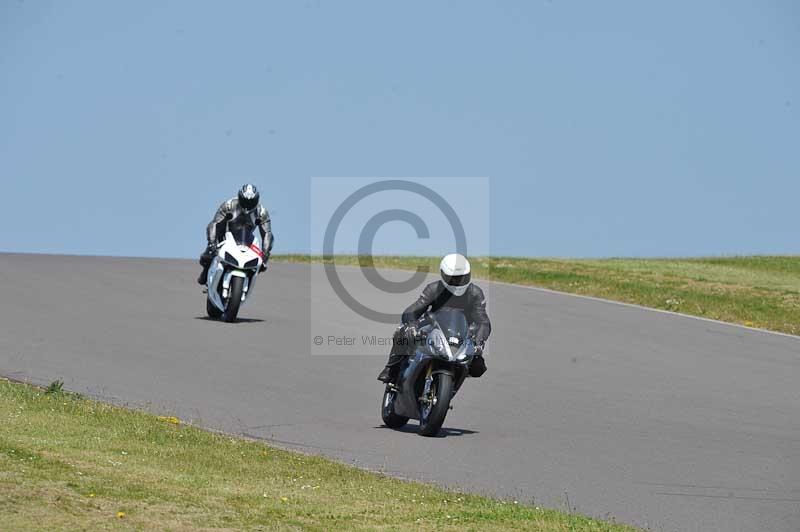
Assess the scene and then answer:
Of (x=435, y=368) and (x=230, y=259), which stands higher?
(x=230, y=259)

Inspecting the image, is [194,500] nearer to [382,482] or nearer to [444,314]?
[382,482]

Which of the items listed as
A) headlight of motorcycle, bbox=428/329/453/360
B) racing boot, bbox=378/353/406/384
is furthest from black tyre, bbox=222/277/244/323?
headlight of motorcycle, bbox=428/329/453/360

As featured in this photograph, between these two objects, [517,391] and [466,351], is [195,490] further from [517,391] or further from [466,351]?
[517,391]

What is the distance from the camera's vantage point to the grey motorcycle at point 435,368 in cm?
1338

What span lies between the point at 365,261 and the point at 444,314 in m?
25.2

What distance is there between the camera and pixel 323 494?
10102 millimetres

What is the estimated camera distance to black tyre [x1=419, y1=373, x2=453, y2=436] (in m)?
13.4

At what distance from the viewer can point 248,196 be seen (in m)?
22.9

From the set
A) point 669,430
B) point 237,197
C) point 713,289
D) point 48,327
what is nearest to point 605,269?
point 713,289

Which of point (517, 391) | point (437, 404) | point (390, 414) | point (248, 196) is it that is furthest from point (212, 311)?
point (437, 404)

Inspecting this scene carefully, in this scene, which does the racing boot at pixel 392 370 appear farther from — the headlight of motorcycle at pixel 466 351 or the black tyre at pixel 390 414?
the headlight of motorcycle at pixel 466 351

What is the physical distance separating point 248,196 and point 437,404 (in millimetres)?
10139

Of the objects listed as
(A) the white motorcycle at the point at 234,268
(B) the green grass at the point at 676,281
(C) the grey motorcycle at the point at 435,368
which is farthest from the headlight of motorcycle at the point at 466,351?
(B) the green grass at the point at 676,281

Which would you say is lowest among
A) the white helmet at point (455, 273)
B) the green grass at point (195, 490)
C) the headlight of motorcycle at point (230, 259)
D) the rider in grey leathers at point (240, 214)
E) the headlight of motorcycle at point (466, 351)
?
the green grass at point (195, 490)
